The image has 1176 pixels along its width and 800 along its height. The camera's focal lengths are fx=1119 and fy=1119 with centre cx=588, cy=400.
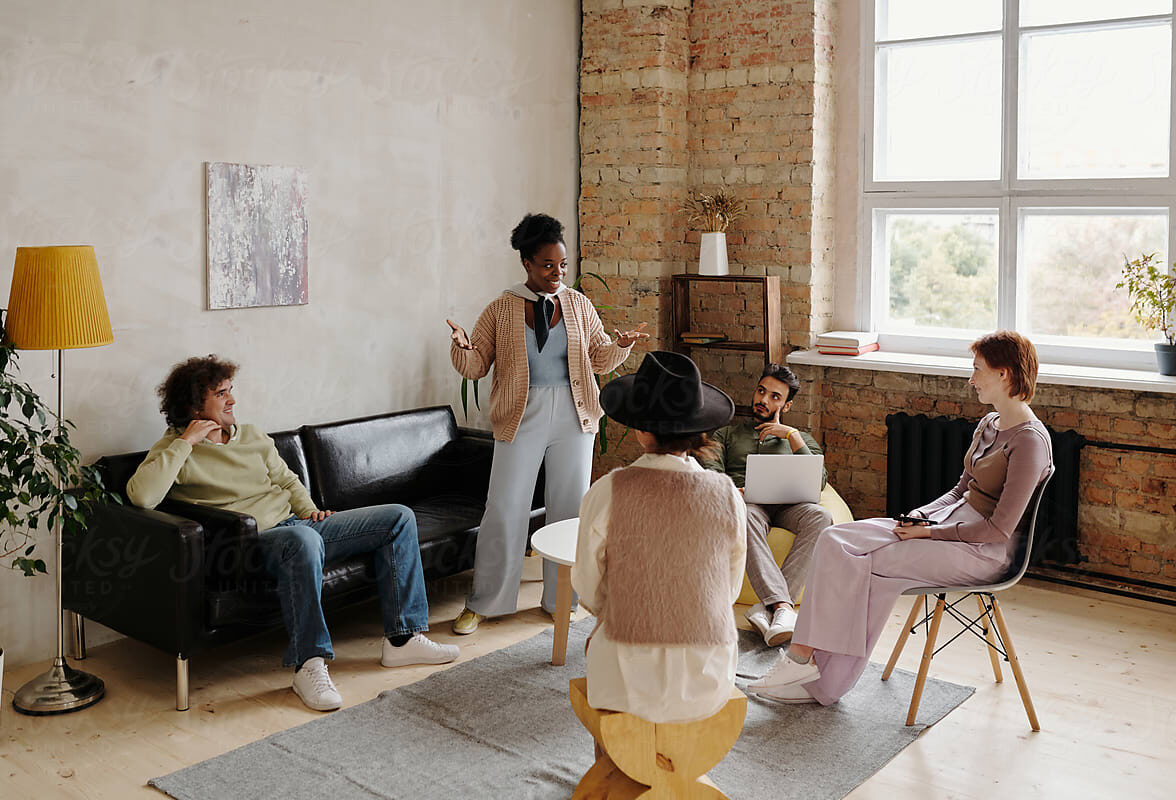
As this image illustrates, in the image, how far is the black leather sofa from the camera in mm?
3727

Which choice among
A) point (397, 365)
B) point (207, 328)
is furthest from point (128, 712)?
point (397, 365)

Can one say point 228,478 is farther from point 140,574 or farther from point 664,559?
→ point 664,559

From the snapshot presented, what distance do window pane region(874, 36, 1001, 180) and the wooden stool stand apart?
377 cm

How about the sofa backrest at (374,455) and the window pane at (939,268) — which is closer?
the sofa backrest at (374,455)

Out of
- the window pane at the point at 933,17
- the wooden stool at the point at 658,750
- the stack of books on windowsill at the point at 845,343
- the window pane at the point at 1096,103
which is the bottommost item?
the wooden stool at the point at 658,750

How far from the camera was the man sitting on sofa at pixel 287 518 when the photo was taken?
3881 mm

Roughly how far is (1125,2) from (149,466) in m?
4.62

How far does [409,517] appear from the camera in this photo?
13.9 ft

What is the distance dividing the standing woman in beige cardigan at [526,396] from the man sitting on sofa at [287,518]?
1.35 feet

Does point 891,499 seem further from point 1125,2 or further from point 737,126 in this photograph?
point 1125,2

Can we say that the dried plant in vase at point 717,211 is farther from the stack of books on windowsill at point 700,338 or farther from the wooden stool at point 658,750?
the wooden stool at point 658,750

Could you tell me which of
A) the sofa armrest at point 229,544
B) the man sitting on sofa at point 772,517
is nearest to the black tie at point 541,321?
the man sitting on sofa at point 772,517

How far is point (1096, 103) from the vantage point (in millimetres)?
5203

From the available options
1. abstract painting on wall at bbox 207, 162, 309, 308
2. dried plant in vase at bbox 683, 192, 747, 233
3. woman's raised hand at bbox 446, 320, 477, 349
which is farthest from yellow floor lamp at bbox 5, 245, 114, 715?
dried plant in vase at bbox 683, 192, 747, 233
